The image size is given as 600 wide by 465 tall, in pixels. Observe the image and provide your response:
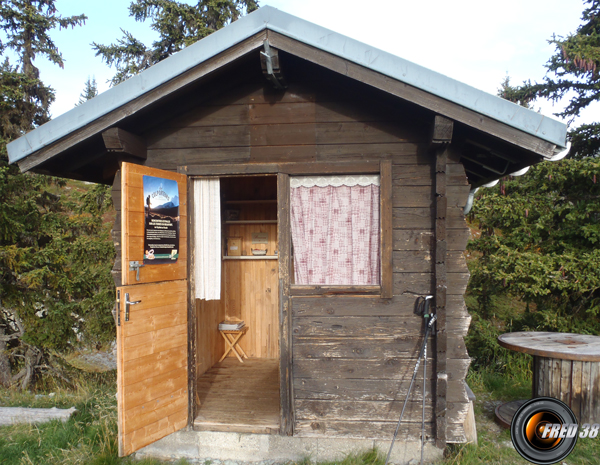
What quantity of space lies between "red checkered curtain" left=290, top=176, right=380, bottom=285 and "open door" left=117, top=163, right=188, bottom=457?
1053 millimetres

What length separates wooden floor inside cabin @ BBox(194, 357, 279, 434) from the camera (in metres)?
3.64

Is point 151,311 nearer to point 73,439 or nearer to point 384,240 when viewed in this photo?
point 73,439

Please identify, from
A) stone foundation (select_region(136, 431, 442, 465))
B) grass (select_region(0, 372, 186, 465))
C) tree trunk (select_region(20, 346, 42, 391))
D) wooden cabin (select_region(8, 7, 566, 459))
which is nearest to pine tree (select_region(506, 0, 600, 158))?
wooden cabin (select_region(8, 7, 566, 459))

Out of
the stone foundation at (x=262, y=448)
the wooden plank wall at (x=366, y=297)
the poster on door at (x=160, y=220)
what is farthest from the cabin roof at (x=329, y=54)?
the stone foundation at (x=262, y=448)

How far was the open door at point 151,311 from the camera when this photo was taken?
312cm

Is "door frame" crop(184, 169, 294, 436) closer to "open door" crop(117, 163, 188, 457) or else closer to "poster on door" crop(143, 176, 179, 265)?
"poster on door" crop(143, 176, 179, 265)

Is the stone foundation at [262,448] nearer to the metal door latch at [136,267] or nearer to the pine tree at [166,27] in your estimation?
the metal door latch at [136,267]

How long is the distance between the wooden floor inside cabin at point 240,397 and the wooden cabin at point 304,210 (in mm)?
44

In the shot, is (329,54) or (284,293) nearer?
(329,54)

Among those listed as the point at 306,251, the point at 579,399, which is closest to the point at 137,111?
the point at 306,251

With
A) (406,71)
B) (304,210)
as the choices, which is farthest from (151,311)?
(406,71)

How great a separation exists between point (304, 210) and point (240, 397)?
7.40 feet

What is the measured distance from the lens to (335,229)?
3582 mm

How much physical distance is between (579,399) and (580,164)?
129 inches
